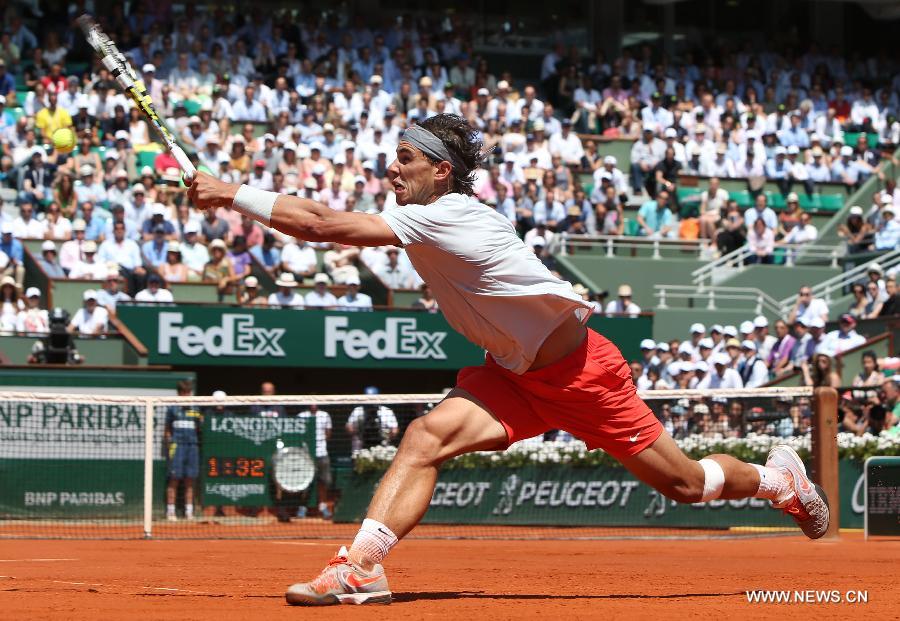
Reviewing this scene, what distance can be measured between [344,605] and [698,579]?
112 inches

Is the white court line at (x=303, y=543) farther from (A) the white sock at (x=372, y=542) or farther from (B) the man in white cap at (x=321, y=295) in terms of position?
(A) the white sock at (x=372, y=542)

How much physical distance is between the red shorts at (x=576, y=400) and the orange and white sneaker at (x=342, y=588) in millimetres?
922

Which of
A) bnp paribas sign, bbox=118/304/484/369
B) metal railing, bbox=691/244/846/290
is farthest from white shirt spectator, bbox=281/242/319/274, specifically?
metal railing, bbox=691/244/846/290

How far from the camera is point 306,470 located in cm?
1692

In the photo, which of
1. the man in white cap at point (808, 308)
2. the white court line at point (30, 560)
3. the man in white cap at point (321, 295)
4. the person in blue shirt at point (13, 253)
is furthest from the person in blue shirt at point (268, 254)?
the white court line at point (30, 560)

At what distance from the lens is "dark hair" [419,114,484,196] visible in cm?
692

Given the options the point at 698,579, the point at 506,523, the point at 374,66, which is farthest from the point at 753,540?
the point at 374,66

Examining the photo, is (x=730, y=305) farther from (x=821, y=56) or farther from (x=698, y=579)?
(x=698, y=579)

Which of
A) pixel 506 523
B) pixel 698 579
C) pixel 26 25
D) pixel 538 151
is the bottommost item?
pixel 506 523

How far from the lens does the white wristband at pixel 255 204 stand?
634 centimetres

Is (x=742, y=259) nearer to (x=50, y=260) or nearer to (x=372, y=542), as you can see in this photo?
(x=50, y=260)

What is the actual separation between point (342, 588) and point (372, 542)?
0.80 feet

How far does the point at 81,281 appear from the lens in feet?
64.4

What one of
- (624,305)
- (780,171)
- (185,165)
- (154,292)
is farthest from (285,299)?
(185,165)
